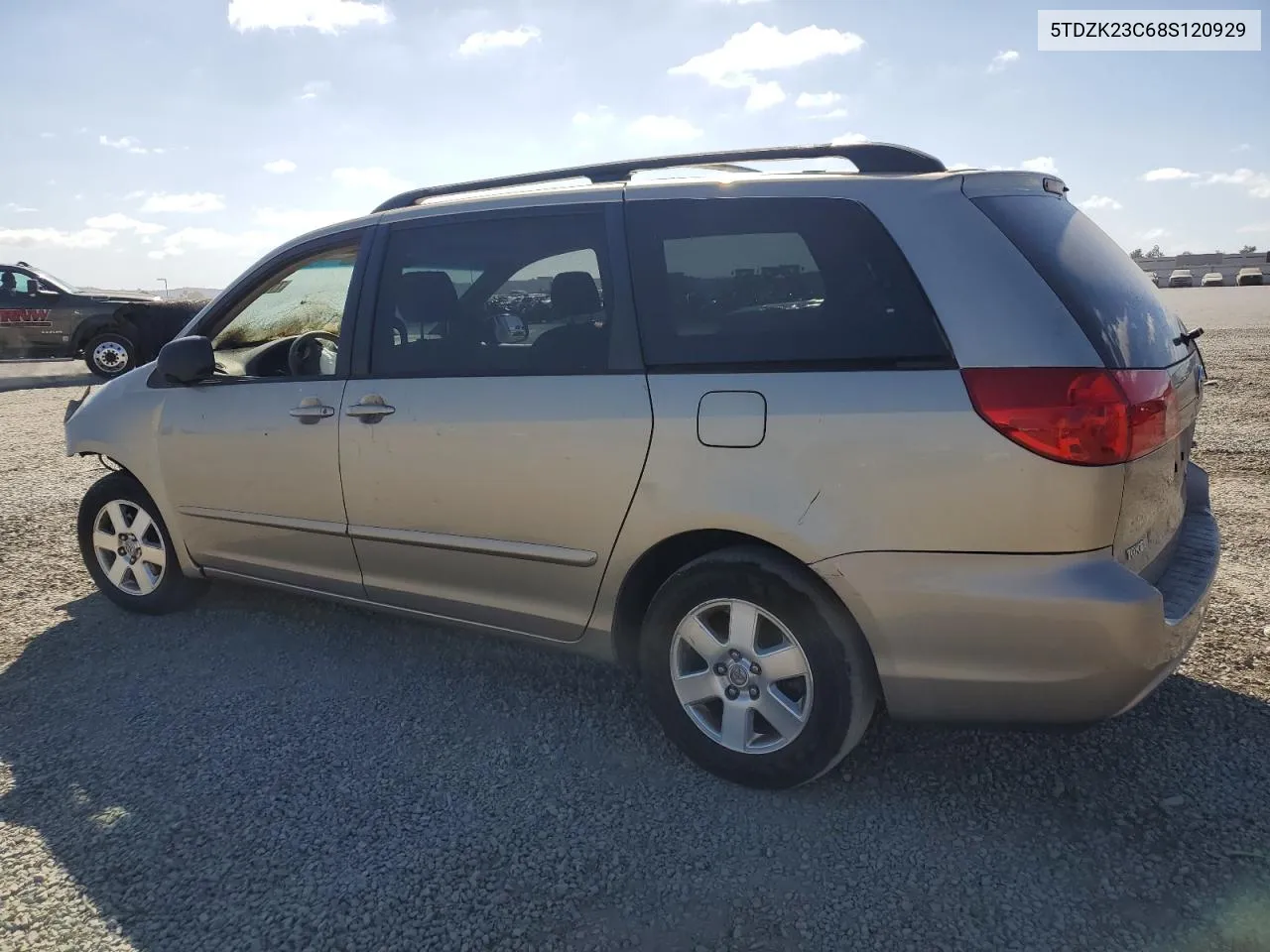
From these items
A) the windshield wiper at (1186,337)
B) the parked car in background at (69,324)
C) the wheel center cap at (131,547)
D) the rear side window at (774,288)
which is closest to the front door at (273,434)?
the wheel center cap at (131,547)

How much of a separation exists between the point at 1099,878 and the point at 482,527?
81.4 inches

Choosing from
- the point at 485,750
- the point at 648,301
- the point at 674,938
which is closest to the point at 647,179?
Answer: the point at 648,301

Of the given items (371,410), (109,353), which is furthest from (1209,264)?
(371,410)

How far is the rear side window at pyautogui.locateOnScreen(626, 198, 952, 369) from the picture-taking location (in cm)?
253

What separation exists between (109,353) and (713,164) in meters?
13.9

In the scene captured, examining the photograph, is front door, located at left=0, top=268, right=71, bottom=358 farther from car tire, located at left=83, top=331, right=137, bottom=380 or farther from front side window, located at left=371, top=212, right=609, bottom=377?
front side window, located at left=371, top=212, right=609, bottom=377

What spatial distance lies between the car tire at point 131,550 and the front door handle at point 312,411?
1.18 m

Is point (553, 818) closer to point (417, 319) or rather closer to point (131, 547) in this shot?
point (417, 319)

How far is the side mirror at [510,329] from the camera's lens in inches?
126

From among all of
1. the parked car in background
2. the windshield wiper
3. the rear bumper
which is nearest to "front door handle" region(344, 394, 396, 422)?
the rear bumper

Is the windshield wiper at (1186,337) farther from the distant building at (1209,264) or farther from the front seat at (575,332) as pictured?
the distant building at (1209,264)

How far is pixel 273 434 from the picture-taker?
369 centimetres

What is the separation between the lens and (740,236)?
9.14 feet

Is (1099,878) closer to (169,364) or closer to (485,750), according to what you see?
(485,750)
